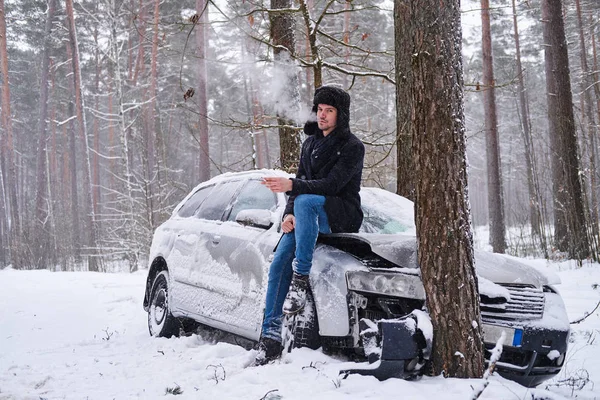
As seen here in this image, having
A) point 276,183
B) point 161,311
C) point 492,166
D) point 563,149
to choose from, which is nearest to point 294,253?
point 276,183

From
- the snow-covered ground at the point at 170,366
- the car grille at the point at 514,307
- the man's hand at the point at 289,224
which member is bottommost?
the snow-covered ground at the point at 170,366

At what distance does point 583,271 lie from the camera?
30.5ft

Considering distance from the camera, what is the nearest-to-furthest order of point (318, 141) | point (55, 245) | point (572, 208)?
point (318, 141) < point (572, 208) < point (55, 245)

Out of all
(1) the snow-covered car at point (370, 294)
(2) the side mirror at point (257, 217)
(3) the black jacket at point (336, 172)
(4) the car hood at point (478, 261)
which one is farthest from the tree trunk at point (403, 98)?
(2) the side mirror at point (257, 217)

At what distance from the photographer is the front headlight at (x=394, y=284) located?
3.49 metres

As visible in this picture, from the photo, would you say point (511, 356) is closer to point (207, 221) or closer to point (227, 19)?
point (207, 221)

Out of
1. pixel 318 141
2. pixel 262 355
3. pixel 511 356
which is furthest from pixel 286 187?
pixel 511 356

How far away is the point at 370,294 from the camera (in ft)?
11.9

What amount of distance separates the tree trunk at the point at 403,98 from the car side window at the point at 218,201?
1800 mm

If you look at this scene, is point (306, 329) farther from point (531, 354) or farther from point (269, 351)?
point (531, 354)

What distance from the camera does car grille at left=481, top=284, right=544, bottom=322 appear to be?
11.5ft

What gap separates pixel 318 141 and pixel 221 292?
67.0 inches

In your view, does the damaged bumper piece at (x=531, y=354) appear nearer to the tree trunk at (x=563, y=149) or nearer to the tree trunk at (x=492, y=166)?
the tree trunk at (x=563, y=149)

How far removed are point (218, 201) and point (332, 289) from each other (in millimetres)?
2513
